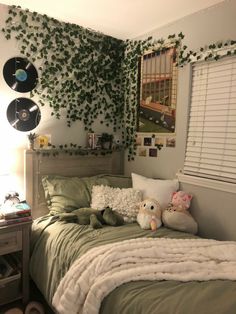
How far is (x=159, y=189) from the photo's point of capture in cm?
237

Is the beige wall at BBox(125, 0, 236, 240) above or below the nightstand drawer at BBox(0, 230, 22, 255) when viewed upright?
above

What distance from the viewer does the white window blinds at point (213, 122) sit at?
2045mm

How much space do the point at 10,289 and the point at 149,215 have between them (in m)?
1.22

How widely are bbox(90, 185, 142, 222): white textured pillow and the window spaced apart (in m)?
0.74

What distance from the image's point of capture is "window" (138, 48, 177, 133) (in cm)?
249

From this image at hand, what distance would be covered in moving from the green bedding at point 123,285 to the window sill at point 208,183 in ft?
1.53

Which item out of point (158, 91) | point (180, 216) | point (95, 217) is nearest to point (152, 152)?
point (158, 91)

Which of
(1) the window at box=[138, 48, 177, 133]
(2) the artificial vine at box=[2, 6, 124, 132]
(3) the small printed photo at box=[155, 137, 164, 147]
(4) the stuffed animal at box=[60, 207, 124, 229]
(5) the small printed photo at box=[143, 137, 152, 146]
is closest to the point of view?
(4) the stuffed animal at box=[60, 207, 124, 229]

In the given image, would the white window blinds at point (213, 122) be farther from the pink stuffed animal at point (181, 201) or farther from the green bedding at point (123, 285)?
the green bedding at point (123, 285)

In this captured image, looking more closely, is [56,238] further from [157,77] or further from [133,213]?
[157,77]

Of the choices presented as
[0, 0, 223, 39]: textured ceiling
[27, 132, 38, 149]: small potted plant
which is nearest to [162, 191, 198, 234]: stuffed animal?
[27, 132, 38, 149]: small potted plant

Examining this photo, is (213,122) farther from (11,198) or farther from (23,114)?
(11,198)

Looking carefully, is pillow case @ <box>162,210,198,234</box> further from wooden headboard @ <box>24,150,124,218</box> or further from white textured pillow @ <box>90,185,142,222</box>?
wooden headboard @ <box>24,150,124,218</box>

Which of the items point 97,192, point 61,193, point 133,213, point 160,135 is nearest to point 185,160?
point 160,135
